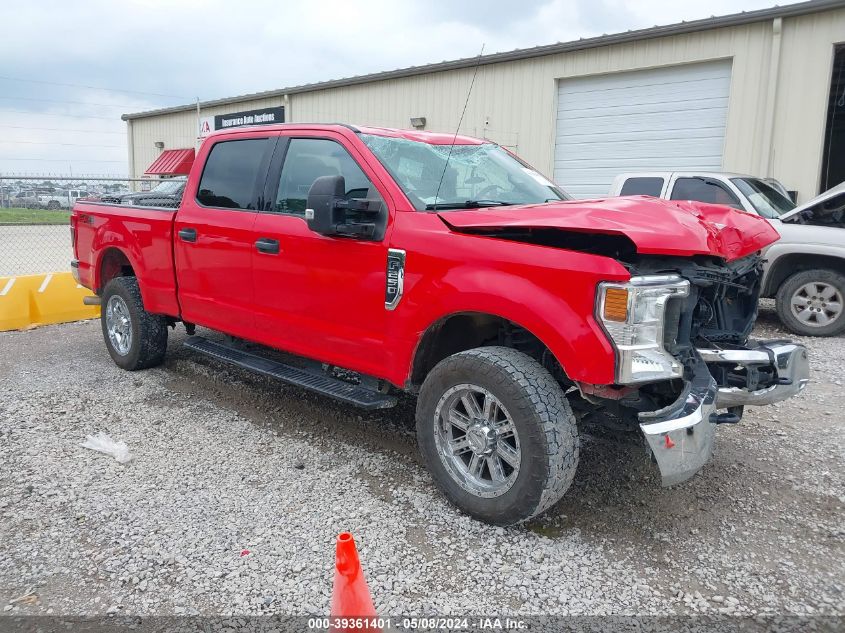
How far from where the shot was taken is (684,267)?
10.5ft

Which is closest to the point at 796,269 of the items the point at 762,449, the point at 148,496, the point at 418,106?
the point at 762,449

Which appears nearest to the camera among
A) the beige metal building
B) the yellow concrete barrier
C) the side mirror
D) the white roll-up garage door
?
the side mirror

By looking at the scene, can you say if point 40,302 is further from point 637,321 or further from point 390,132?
point 637,321

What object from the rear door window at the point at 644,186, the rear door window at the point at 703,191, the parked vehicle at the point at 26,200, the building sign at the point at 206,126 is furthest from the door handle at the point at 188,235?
the parked vehicle at the point at 26,200

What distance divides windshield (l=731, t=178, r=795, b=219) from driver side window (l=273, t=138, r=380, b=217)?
585cm

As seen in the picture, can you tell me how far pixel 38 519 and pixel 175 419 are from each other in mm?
1493

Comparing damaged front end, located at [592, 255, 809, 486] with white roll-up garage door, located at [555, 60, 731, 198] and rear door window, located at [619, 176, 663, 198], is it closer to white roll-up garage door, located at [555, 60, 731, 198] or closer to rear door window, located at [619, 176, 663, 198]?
rear door window, located at [619, 176, 663, 198]

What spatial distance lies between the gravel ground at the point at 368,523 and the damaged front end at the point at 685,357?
55 centimetres

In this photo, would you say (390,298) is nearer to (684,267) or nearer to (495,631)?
(684,267)

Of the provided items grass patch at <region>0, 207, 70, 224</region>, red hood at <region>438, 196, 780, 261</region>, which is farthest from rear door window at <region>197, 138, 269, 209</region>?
grass patch at <region>0, 207, 70, 224</region>

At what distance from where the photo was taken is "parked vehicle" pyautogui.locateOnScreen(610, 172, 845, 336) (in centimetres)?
752

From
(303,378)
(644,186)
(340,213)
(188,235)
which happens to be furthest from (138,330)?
(644,186)

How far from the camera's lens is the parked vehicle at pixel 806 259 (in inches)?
296

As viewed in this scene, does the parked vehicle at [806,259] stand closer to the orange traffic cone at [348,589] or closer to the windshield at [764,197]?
the windshield at [764,197]
